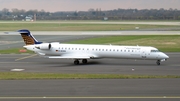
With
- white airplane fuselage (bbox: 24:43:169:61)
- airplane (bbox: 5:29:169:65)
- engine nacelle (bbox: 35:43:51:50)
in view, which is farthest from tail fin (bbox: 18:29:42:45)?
engine nacelle (bbox: 35:43:51:50)

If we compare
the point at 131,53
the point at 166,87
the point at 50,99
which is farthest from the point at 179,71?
the point at 50,99

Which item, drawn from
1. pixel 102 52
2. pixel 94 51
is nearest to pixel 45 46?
pixel 94 51

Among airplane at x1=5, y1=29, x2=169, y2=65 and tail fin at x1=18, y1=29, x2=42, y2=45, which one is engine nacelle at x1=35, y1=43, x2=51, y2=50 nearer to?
airplane at x1=5, y1=29, x2=169, y2=65

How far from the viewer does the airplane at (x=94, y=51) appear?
121ft

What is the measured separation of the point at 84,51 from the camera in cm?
3853

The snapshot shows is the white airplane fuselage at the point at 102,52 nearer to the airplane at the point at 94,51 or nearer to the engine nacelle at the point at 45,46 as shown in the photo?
the airplane at the point at 94,51

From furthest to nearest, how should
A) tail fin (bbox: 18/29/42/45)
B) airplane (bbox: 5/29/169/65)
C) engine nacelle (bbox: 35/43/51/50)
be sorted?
tail fin (bbox: 18/29/42/45) → engine nacelle (bbox: 35/43/51/50) → airplane (bbox: 5/29/169/65)

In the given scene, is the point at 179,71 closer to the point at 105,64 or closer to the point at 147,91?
the point at 105,64

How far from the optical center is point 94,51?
3816cm

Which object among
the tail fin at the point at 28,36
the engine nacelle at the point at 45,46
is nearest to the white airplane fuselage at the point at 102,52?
the engine nacelle at the point at 45,46

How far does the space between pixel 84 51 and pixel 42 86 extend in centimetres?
1617

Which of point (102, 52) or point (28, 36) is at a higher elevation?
point (28, 36)

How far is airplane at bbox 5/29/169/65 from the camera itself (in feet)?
121

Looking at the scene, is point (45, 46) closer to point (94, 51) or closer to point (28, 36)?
point (28, 36)
